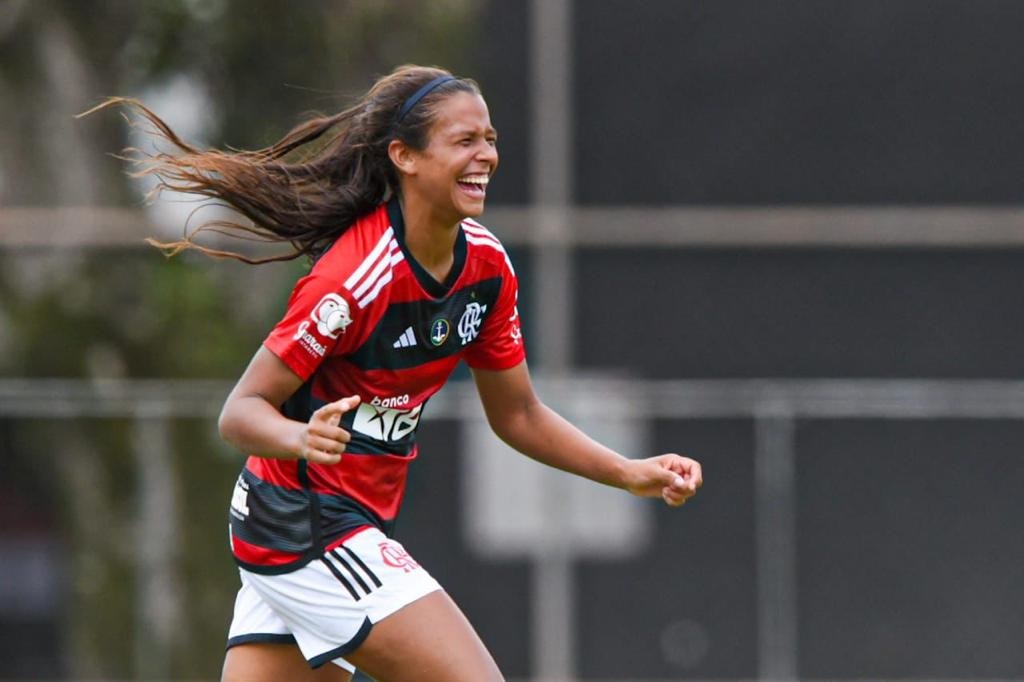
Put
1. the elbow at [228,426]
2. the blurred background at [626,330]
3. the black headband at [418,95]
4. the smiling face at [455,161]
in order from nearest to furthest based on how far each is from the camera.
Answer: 1. the elbow at [228,426]
2. the smiling face at [455,161]
3. the black headband at [418,95]
4. the blurred background at [626,330]

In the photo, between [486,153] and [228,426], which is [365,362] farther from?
[486,153]

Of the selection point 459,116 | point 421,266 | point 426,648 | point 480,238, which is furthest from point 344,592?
point 459,116

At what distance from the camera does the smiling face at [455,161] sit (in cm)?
418

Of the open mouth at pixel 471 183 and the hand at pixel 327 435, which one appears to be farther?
the open mouth at pixel 471 183

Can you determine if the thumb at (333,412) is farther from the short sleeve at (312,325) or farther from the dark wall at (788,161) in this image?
the dark wall at (788,161)

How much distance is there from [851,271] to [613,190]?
6.31 feet

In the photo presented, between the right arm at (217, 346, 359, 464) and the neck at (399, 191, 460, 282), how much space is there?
1.42ft

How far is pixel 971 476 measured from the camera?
34.7 feet

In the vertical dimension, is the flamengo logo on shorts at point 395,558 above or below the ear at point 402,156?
below

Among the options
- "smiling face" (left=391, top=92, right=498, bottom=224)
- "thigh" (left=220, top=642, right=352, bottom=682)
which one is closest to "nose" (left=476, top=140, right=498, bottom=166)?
"smiling face" (left=391, top=92, right=498, bottom=224)

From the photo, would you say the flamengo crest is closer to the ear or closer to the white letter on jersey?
the white letter on jersey

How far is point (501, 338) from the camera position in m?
4.56

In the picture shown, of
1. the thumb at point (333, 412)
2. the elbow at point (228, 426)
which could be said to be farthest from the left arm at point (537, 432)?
the thumb at point (333, 412)

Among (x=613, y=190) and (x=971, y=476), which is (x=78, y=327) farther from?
(x=971, y=476)
